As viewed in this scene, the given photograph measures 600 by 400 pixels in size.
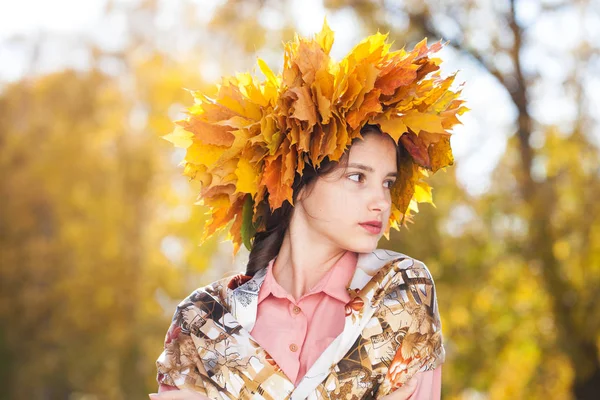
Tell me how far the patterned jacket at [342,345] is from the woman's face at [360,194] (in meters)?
0.11

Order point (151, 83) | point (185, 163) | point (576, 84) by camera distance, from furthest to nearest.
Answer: point (151, 83)
point (576, 84)
point (185, 163)

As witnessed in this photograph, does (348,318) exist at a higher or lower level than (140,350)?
higher

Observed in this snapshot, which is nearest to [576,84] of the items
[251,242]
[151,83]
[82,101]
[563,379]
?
[563,379]

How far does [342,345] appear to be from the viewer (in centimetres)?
242

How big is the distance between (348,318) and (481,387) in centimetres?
787

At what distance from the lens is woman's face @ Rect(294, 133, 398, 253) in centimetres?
259

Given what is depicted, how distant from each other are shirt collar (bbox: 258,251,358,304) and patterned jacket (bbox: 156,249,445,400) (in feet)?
0.12

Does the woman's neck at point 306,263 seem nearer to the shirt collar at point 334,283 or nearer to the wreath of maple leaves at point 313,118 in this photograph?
the shirt collar at point 334,283

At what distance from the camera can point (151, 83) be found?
56.3 feet

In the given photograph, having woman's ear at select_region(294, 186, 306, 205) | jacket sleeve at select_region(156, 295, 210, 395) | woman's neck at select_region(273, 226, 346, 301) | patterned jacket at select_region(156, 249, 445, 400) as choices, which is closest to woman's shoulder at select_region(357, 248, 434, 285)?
patterned jacket at select_region(156, 249, 445, 400)

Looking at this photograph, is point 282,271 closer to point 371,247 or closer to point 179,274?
point 371,247

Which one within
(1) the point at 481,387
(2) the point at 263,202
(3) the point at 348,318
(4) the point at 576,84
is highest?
(2) the point at 263,202

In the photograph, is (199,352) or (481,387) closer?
(199,352)

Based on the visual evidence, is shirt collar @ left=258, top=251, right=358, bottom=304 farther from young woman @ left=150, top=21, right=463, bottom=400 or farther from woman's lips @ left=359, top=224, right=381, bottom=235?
woman's lips @ left=359, top=224, right=381, bottom=235
